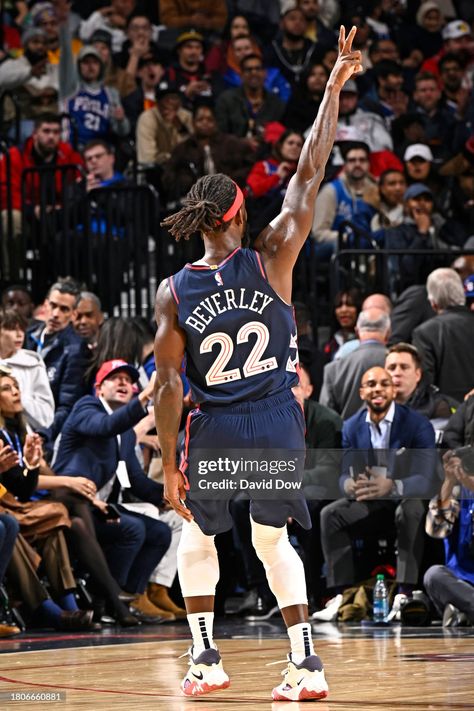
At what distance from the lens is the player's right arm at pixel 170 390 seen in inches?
214

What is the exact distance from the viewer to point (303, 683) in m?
5.13

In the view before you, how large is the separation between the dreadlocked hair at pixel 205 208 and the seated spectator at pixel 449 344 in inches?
188

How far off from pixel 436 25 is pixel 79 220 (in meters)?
5.89

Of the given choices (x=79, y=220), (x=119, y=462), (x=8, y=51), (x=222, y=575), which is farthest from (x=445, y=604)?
(x=8, y=51)

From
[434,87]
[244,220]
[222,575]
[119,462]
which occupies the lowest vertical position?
[222,575]

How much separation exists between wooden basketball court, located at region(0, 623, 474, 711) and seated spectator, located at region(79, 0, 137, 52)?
858 centimetres

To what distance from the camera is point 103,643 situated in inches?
306

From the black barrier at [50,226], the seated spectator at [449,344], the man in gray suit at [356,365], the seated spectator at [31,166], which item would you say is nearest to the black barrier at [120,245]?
the black barrier at [50,226]

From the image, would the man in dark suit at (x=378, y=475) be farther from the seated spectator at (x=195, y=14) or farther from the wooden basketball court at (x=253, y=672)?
the seated spectator at (x=195, y=14)

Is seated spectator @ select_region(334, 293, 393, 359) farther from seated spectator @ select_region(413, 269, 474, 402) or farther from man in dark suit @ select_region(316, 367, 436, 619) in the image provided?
man in dark suit @ select_region(316, 367, 436, 619)

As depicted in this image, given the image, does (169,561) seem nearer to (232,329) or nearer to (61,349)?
(61,349)

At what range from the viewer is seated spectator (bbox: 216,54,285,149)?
46.4 feet

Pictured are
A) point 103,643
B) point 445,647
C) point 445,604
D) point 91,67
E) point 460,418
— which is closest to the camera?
point 445,647

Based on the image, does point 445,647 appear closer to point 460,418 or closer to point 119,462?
point 460,418
